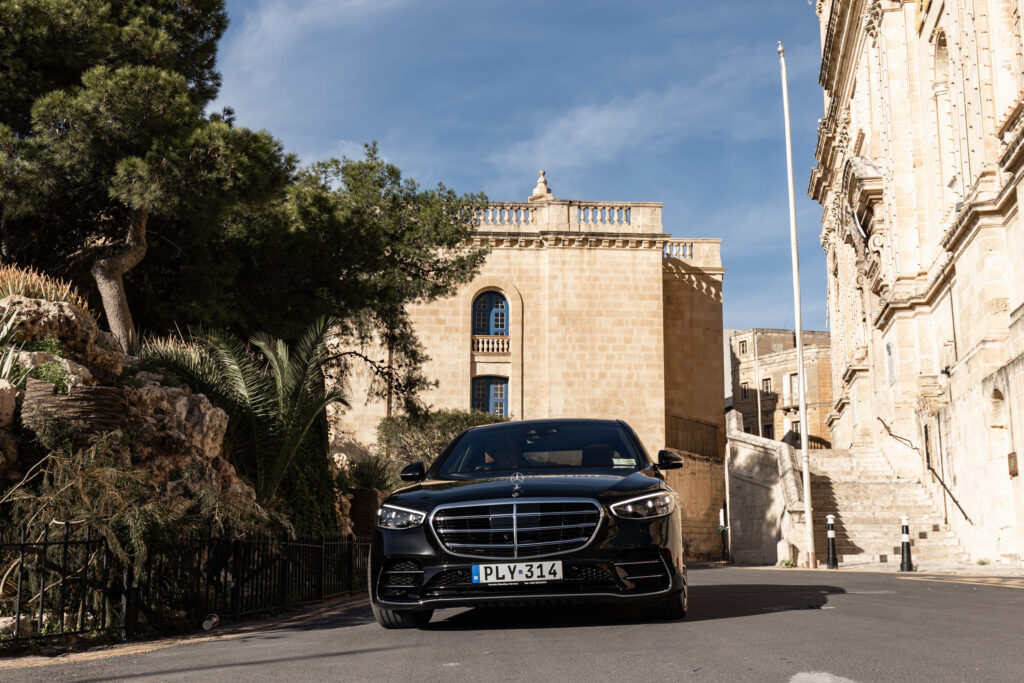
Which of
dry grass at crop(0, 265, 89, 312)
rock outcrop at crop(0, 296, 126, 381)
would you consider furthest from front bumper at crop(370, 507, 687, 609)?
dry grass at crop(0, 265, 89, 312)

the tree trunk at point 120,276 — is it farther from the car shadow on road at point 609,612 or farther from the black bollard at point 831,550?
the black bollard at point 831,550

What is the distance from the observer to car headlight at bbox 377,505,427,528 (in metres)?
7.07

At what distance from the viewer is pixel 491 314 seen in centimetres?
4006

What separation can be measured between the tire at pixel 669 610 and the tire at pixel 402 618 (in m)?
1.65

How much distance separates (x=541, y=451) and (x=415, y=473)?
1038mm

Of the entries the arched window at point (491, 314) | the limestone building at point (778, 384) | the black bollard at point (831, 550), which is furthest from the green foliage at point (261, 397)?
the limestone building at point (778, 384)

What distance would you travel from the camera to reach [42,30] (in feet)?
51.9

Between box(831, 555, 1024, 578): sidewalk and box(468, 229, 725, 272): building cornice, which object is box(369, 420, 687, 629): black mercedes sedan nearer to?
box(831, 555, 1024, 578): sidewalk

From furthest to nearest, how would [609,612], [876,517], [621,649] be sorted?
[876,517] < [609,612] < [621,649]

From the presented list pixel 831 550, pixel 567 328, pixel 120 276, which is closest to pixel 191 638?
pixel 120 276

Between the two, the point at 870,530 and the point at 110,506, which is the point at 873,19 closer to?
the point at 870,530

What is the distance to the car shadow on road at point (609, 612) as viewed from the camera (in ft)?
25.3

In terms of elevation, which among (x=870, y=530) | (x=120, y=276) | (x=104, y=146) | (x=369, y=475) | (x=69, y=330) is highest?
(x=104, y=146)

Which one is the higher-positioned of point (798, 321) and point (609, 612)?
point (798, 321)
